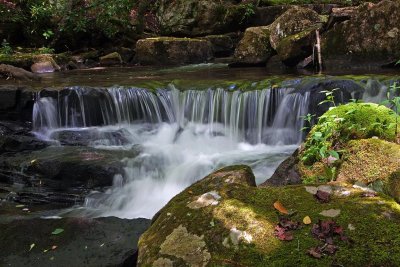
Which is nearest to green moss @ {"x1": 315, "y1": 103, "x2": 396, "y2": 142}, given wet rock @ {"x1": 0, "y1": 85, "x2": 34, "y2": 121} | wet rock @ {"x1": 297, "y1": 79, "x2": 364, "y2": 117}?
wet rock @ {"x1": 297, "y1": 79, "x2": 364, "y2": 117}

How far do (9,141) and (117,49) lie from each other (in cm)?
948

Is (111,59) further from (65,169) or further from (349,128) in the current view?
(349,128)

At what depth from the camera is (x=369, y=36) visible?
9750 mm

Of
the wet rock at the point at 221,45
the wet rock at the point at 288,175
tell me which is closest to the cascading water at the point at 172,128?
the wet rock at the point at 288,175

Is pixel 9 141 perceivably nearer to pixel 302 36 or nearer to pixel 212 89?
pixel 212 89

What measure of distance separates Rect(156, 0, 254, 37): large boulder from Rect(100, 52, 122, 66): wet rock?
3337 mm

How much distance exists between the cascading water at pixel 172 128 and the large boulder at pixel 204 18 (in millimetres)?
9250

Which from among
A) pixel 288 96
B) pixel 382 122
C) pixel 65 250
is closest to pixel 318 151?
pixel 382 122

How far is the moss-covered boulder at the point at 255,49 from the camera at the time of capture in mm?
A: 11695

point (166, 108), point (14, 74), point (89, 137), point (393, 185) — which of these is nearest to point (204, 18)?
point (14, 74)

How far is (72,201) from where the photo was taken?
5.72m

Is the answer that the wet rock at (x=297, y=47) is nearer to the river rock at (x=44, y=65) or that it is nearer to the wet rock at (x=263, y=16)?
the wet rock at (x=263, y=16)

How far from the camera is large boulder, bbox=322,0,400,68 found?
959cm

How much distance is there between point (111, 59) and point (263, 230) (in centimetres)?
1344
